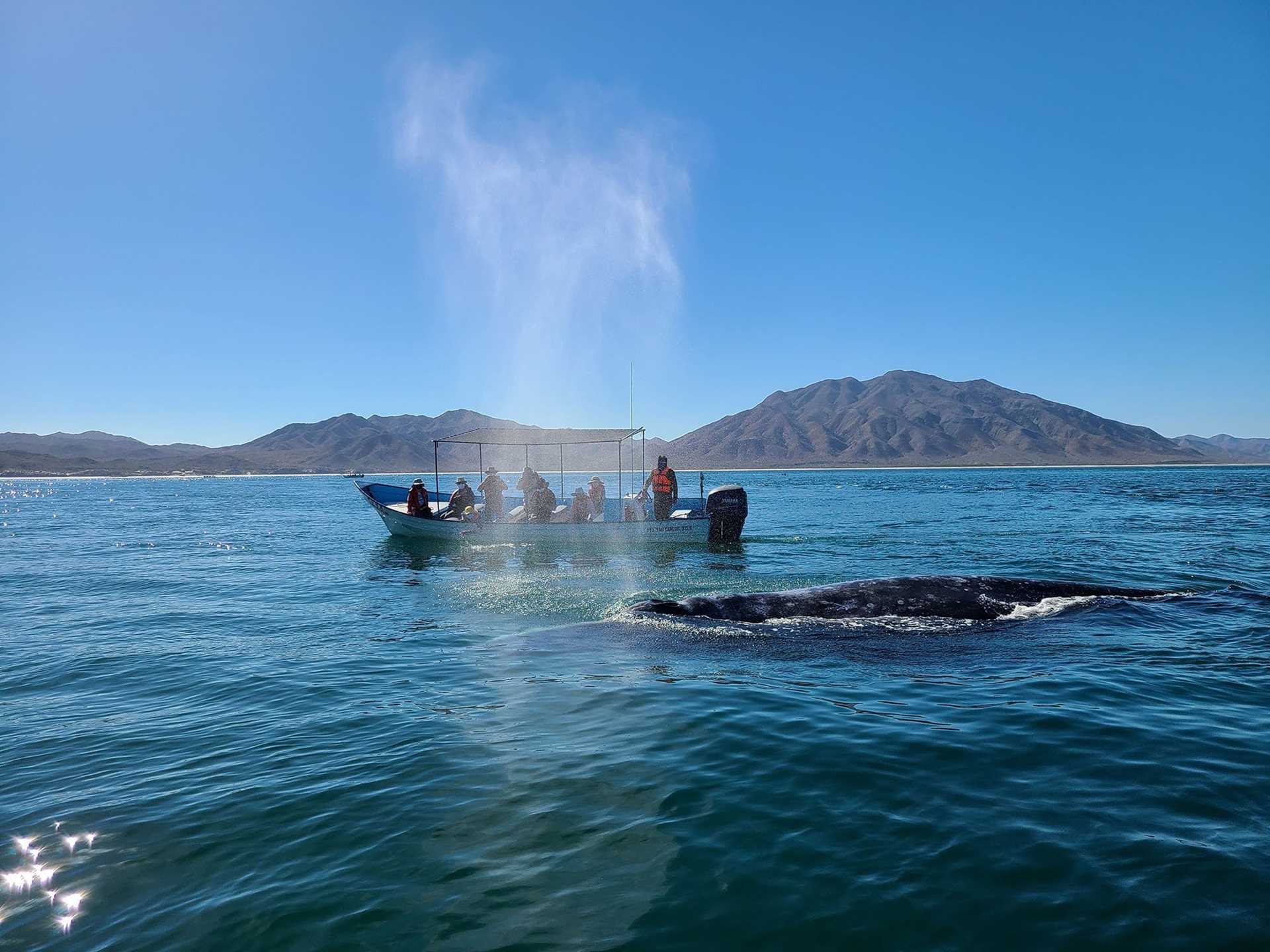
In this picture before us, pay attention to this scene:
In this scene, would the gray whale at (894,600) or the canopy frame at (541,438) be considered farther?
the canopy frame at (541,438)

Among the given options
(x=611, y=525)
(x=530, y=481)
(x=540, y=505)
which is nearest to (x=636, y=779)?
(x=611, y=525)

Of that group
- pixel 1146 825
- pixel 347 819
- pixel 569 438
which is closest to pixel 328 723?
pixel 347 819

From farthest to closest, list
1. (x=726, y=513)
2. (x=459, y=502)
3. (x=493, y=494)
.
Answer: (x=493, y=494), (x=459, y=502), (x=726, y=513)

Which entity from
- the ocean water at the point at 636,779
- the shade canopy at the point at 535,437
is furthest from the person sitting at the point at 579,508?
the ocean water at the point at 636,779

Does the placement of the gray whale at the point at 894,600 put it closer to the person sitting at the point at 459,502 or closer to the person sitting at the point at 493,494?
the person sitting at the point at 493,494

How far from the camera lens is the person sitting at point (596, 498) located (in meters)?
31.4

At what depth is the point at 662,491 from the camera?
2973cm

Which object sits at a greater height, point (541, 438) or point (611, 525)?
point (541, 438)

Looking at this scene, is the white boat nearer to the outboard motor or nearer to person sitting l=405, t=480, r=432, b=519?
the outboard motor

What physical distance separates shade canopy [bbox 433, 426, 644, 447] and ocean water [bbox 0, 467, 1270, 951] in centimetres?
1774

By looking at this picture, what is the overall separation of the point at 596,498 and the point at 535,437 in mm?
5496

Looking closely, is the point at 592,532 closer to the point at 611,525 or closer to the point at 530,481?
the point at 611,525

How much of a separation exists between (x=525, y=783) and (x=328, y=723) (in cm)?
343

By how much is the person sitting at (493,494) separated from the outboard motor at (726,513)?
9773 mm
